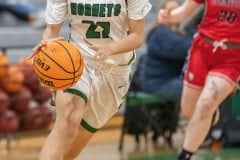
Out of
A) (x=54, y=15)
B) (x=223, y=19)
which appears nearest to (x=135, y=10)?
(x=54, y=15)

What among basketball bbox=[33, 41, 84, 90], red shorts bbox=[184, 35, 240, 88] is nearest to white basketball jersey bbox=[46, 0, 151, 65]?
basketball bbox=[33, 41, 84, 90]

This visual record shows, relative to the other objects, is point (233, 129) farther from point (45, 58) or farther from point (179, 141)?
point (45, 58)

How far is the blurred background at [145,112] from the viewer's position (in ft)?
29.0

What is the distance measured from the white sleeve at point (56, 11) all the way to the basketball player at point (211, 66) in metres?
1.40

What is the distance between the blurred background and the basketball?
11.1 ft

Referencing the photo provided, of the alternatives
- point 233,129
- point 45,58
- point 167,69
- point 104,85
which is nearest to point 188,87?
point 104,85

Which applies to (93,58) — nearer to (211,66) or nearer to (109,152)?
(211,66)

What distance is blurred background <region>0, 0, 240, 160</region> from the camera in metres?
8.83

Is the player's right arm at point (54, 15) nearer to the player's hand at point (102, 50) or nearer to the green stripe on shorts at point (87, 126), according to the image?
the player's hand at point (102, 50)

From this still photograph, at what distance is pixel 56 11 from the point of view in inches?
Answer: 217

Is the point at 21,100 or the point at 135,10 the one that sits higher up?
the point at 135,10

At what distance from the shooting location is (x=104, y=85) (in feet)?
18.5

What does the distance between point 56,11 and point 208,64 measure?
60.9 inches

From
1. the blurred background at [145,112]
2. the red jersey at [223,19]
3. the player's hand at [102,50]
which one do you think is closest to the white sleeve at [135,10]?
the player's hand at [102,50]
